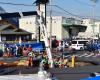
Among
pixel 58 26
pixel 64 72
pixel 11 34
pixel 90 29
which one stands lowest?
pixel 64 72

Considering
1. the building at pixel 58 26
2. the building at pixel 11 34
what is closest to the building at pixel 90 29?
the building at pixel 58 26

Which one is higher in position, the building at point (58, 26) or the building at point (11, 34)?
the building at point (58, 26)

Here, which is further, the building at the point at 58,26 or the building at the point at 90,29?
the building at the point at 90,29

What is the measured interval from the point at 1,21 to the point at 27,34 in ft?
32.3

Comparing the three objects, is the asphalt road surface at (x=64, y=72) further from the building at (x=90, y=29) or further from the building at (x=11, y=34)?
the building at (x=90, y=29)

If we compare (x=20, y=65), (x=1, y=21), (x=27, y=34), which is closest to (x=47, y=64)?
(x=20, y=65)

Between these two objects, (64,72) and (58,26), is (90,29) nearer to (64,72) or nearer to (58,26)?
(58,26)

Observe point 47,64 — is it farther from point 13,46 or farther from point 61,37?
point 61,37

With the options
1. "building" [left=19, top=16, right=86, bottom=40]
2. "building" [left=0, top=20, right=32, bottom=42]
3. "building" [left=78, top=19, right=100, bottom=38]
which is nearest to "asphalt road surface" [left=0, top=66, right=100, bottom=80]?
"building" [left=0, top=20, right=32, bottom=42]

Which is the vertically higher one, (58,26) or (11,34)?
(58,26)

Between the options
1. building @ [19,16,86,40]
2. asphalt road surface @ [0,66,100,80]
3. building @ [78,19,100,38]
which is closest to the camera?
asphalt road surface @ [0,66,100,80]

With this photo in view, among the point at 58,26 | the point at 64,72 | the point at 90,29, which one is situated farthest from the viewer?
the point at 90,29

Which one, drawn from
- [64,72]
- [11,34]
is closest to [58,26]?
[11,34]

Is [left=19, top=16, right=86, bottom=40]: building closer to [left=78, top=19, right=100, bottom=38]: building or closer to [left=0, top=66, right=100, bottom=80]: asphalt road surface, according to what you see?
[left=78, top=19, right=100, bottom=38]: building
